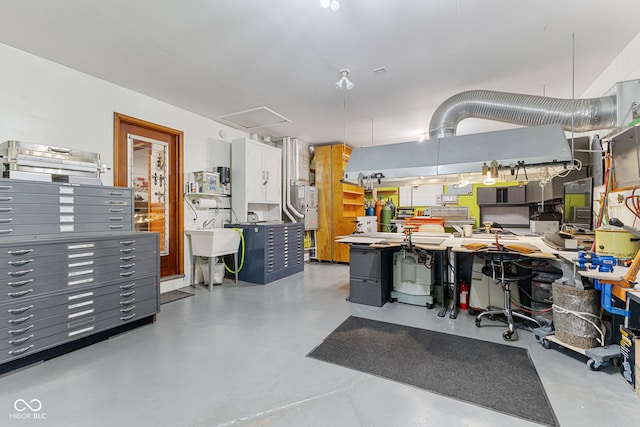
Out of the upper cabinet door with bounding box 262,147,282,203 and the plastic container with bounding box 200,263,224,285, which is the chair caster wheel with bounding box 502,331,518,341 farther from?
the upper cabinet door with bounding box 262,147,282,203

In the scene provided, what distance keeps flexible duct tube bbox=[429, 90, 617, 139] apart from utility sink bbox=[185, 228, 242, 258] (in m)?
3.35

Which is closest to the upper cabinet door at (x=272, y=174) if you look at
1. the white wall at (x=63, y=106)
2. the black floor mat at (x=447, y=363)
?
the white wall at (x=63, y=106)

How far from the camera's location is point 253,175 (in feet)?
15.9

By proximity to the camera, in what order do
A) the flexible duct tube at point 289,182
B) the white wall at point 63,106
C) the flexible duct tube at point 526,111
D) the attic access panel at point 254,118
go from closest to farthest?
the white wall at point 63,106
the flexible duct tube at point 526,111
the attic access panel at point 254,118
the flexible duct tube at point 289,182

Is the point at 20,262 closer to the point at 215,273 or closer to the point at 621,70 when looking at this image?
the point at 215,273

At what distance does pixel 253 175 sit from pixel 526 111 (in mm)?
4031

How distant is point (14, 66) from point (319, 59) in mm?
3049

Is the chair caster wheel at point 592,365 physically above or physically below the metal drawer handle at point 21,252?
below

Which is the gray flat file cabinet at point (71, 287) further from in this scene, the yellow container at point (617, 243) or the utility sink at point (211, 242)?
the yellow container at point (617, 243)

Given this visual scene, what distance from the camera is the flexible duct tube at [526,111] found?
2775mm

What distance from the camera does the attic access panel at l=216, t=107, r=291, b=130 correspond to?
4.37 metres

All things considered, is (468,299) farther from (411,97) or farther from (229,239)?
(229,239)

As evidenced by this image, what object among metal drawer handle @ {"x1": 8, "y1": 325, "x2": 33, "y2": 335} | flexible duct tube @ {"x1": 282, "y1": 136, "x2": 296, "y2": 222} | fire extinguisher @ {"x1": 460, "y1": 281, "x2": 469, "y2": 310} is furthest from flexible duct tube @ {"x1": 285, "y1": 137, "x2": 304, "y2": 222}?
metal drawer handle @ {"x1": 8, "y1": 325, "x2": 33, "y2": 335}

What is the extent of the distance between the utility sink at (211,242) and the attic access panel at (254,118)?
1.95m
